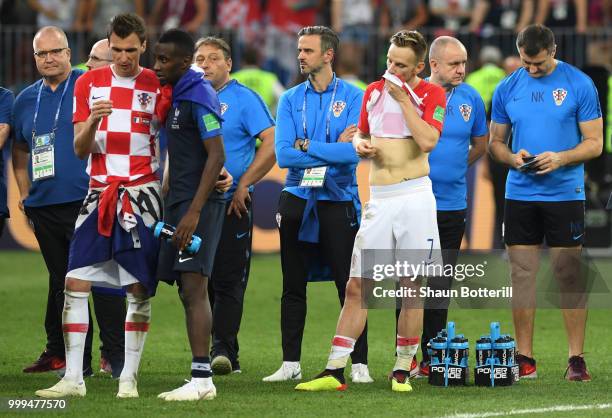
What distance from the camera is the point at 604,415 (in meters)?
7.71

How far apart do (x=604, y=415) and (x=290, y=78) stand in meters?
11.7

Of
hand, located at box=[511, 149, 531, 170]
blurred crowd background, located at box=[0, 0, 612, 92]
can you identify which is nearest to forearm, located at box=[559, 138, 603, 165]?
hand, located at box=[511, 149, 531, 170]

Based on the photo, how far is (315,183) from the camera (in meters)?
9.23

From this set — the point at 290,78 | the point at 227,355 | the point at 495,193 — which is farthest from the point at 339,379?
the point at 290,78

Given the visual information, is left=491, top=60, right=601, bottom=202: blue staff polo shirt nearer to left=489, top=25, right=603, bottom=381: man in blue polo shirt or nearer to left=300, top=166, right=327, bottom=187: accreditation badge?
left=489, top=25, right=603, bottom=381: man in blue polo shirt

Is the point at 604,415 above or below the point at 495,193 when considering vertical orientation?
below

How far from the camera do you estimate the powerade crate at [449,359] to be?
8.96 metres

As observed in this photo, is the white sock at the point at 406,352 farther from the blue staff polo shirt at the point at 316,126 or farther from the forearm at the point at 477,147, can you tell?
the forearm at the point at 477,147

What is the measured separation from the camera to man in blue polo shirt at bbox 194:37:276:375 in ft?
32.5

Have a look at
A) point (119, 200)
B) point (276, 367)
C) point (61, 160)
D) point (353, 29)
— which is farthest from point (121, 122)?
point (353, 29)

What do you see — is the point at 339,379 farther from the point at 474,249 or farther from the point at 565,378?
the point at 474,249

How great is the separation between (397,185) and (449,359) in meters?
1.22

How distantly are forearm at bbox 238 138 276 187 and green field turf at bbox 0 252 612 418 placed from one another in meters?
1.34

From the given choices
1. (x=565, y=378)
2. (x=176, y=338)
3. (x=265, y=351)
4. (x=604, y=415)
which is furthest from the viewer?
(x=176, y=338)
